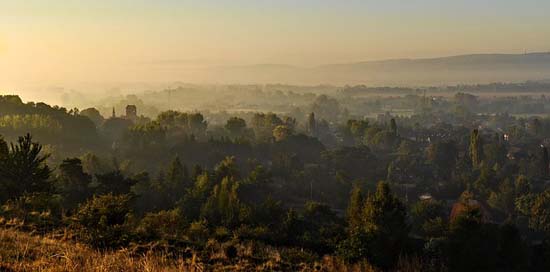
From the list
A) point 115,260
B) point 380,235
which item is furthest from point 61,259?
point 380,235

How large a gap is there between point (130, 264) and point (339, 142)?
13751 centimetres

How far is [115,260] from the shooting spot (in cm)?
869

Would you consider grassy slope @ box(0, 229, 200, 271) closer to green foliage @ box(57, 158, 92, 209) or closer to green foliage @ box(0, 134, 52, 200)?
green foliage @ box(0, 134, 52, 200)

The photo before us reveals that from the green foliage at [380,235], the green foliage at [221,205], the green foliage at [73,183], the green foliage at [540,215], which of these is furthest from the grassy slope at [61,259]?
the green foliage at [540,215]

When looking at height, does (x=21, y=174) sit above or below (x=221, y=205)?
above

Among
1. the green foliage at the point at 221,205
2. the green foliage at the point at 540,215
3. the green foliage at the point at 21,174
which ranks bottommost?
the green foliage at the point at 540,215

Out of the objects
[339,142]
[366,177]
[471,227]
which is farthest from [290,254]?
[339,142]

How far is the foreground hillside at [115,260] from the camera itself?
7727mm

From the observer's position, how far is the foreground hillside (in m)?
7.73

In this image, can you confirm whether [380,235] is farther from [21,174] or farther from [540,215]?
[540,215]

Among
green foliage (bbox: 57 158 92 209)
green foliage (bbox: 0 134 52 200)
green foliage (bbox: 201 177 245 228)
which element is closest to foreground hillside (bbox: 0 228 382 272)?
green foliage (bbox: 0 134 52 200)

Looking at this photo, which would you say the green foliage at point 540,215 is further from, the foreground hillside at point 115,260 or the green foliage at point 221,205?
the foreground hillside at point 115,260

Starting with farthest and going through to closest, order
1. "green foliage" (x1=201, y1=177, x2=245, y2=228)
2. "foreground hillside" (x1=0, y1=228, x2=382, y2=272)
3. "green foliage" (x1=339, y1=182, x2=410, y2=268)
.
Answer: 1. "green foliage" (x1=201, y1=177, x2=245, y2=228)
2. "green foliage" (x1=339, y1=182, x2=410, y2=268)
3. "foreground hillside" (x1=0, y1=228, x2=382, y2=272)

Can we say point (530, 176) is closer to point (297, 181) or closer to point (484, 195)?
point (484, 195)
